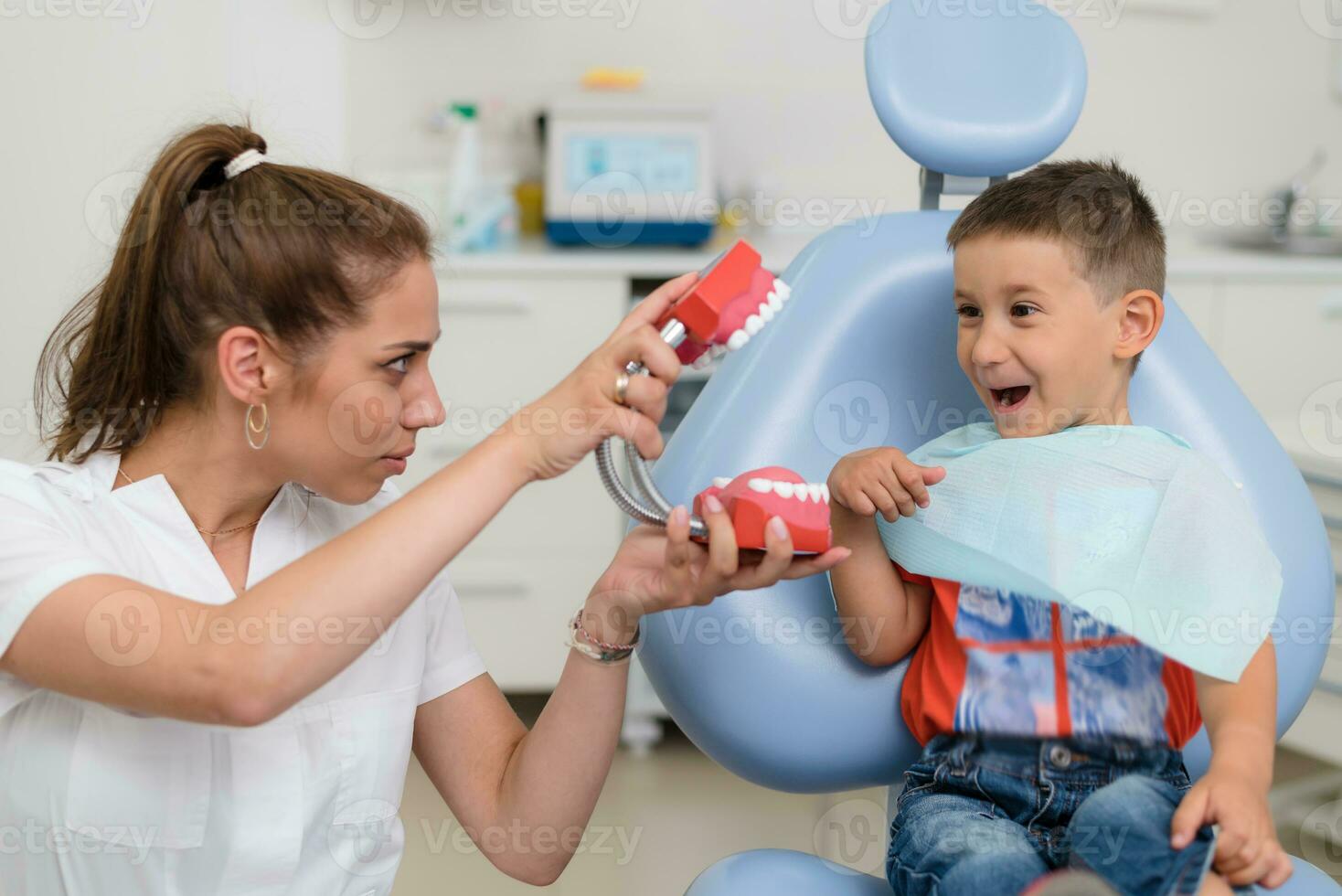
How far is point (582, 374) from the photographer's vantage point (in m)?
0.85

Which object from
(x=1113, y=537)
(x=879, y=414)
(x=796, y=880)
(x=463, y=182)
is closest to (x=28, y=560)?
(x=796, y=880)

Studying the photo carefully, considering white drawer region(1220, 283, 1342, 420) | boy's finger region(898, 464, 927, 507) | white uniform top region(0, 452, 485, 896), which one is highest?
boy's finger region(898, 464, 927, 507)

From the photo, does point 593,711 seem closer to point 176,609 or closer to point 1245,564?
point 176,609

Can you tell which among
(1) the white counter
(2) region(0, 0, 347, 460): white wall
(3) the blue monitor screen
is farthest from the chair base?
(3) the blue monitor screen

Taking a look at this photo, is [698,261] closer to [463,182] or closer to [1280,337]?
[463,182]

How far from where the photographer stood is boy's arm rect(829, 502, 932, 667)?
1.10m

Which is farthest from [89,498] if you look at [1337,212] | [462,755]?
[1337,212]

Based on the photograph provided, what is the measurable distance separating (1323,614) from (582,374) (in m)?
0.69

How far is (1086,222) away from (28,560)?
0.86 m

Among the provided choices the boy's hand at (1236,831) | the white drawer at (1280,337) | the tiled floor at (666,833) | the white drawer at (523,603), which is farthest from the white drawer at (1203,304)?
the boy's hand at (1236,831)

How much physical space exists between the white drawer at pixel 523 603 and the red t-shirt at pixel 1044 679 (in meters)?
1.51

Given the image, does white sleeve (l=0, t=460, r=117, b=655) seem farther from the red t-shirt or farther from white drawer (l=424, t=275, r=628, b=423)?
white drawer (l=424, t=275, r=628, b=423)

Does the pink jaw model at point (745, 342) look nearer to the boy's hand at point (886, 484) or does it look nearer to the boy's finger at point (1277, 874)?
the boy's hand at point (886, 484)

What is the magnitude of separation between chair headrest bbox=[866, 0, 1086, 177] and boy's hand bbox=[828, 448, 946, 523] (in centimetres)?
33
